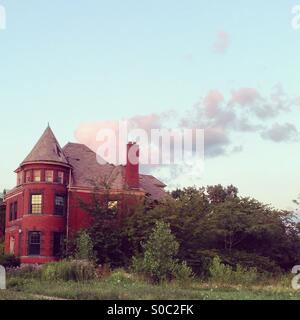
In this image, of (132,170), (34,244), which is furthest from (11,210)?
(132,170)

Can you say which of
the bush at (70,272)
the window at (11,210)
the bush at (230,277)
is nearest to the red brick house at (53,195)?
the window at (11,210)

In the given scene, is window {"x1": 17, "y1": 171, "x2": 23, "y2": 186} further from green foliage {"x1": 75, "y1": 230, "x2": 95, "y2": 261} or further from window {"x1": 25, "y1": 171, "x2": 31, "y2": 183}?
green foliage {"x1": 75, "y1": 230, "x2": 95, "y2": 261}

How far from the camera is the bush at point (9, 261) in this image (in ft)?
151

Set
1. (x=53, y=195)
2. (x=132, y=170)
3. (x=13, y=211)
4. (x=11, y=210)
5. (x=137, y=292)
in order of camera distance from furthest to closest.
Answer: (x=11, y=210) < (x=13, y=211) < (x=132, y=170) < (x=53, y=195) < (x=137, y=292)

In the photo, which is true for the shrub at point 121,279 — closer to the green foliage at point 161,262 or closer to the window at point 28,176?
the green foliage at point 161,262

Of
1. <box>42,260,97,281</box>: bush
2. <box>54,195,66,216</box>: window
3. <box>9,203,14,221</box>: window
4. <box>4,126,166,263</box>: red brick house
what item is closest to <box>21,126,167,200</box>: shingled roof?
<box>4,126,166,263</box>: red brick house

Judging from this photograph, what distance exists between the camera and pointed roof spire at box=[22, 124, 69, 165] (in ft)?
158

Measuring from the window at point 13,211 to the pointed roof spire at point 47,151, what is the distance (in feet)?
17.4

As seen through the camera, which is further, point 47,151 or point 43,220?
point 47,151

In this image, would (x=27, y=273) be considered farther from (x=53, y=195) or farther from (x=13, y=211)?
(x=13, y=211)

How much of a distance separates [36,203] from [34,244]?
318cm

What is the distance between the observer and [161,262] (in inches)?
1283

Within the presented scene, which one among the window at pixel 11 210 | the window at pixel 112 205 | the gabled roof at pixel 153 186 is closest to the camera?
the window at pixel 112 205
